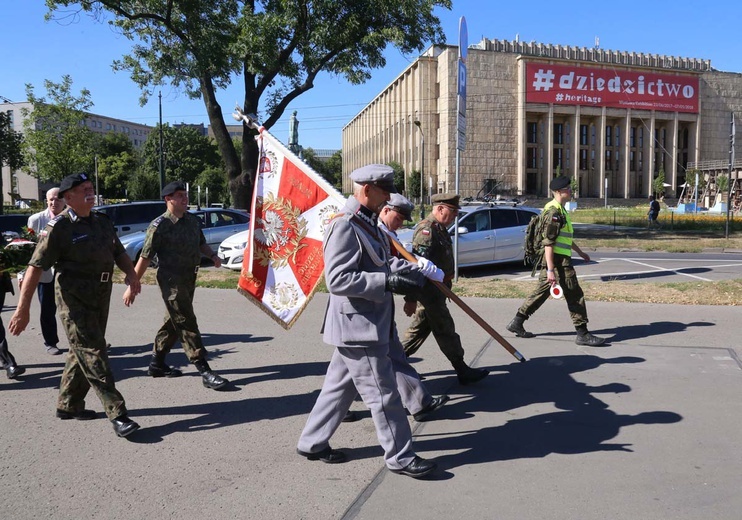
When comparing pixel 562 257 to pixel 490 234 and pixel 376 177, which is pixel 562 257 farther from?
pixel 490 234

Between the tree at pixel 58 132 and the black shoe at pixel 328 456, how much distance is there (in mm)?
36913

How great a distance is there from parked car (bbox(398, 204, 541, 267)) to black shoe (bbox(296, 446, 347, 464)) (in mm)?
9572

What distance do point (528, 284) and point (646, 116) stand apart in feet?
222

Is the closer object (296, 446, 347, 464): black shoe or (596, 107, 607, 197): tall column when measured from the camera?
(296, 446, 347, 464): black shoe

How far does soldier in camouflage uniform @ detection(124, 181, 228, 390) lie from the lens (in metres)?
5.55

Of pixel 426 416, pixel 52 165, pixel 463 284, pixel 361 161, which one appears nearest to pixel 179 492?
pixel 426 416

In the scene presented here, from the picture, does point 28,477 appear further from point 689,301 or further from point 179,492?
point 689,301

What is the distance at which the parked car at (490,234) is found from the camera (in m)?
13.7

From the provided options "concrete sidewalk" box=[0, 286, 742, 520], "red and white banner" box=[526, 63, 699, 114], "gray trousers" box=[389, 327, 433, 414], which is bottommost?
"concrete sidewalk" box=[0, 286, 742, 520]

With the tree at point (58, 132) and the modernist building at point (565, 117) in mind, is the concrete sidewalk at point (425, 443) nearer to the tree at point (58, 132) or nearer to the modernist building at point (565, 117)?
the tree at point (58, 132)

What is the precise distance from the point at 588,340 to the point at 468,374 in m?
2.15

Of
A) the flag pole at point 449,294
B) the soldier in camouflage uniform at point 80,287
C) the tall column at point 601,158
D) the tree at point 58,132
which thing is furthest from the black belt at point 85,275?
the tall column at point 601,158

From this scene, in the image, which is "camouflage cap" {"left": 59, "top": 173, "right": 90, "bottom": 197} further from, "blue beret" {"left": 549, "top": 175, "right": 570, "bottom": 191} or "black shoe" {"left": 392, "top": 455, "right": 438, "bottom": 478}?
"blue beret" {"left": 549, "top": 175, "right": 570, "bottom": 191}

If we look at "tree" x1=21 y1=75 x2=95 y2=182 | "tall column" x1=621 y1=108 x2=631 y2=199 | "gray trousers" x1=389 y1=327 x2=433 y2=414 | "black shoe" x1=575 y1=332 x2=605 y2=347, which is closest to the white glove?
"gray trousers" x1=389 y1=327 x2=433 y2=414
